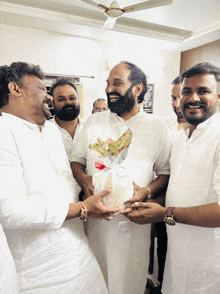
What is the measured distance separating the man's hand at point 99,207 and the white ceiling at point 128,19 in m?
4.04

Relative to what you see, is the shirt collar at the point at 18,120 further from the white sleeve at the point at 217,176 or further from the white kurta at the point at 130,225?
the white sleeve at the point at 217,176

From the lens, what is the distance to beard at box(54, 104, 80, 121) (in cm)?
189

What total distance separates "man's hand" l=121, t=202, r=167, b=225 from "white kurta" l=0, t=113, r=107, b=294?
345 mm

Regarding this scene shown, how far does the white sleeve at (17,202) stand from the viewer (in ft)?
3.17

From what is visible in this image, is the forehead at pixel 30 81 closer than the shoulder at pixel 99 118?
Yes

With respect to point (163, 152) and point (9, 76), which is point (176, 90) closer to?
point (163, 152)

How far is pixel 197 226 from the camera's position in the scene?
1183 millimetres

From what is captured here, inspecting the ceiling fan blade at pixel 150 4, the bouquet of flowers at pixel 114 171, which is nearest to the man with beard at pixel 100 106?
the ceiling fan blade at pixel 150 4

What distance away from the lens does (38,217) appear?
102cm

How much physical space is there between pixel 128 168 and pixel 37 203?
1.93ft

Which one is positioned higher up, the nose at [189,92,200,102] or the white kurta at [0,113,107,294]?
the nose at [189,92,200,102]

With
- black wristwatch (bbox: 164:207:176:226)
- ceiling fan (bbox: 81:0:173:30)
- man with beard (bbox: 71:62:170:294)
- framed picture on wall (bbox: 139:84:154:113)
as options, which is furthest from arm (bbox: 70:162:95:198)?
framed picture on wall (bbox: 139:84:154:113)

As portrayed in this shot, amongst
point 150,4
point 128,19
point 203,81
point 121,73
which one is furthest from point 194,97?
point 128,19

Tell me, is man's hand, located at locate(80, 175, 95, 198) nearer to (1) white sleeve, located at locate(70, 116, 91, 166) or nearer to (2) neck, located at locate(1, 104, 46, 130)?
(1) white sleeve, located at locate(70, 116, 91, 166)
